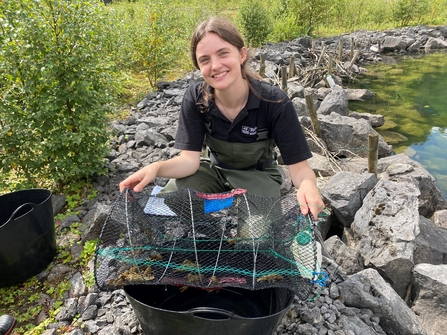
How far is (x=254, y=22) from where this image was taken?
47.6ft

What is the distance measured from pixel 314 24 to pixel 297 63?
26.7 ft

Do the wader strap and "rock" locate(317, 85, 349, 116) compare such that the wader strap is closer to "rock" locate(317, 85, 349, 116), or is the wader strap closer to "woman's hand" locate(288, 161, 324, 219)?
"woman's hand" locate(288, 161, 324, 219)

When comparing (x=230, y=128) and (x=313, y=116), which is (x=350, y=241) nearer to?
(x=230, y=128)

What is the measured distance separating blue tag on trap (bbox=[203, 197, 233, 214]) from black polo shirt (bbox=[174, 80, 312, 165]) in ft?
1.60

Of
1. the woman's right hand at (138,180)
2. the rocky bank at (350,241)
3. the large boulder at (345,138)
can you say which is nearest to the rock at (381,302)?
the rocky bank at (350,241)

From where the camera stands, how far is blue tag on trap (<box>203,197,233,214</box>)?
2.15 m

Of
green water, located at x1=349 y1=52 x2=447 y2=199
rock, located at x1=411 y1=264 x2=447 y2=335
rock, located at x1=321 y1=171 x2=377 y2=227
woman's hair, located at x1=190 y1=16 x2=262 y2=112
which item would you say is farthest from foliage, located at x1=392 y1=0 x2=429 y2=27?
woman's hair, located at x1=190 y1=16 x2=262 y2=112

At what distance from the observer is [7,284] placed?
2.58 metres

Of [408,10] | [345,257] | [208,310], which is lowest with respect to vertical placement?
[408,10]

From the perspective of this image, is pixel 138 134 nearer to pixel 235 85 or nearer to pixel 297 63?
pixel 235 85

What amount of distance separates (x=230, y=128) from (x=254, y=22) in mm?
13417

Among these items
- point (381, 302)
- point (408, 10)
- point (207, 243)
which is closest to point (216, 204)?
point (207, 243)

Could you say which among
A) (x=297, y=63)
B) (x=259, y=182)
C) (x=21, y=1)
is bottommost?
(x=297, y=63)

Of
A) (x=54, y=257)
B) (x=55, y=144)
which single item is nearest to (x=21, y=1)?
(x=55, y=144)
